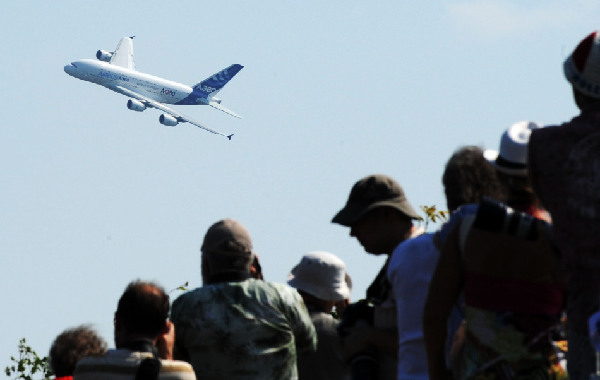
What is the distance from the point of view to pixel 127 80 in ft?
319

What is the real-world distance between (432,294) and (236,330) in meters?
1.77

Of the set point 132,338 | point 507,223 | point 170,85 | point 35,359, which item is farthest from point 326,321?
point 170,85

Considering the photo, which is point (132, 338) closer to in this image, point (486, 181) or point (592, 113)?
point (486, 181)

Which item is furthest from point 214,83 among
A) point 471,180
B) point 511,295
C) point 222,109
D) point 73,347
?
point 511,295

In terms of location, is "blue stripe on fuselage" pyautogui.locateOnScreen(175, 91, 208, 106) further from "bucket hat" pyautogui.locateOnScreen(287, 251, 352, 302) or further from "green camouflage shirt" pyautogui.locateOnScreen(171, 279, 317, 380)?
"green camouflage shirt" pyautogui.locateOnScreen(171, 279, 317, 380)

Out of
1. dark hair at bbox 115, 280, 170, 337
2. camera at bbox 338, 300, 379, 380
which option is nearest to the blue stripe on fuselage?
camera at bbox 338, 300, 379, 380

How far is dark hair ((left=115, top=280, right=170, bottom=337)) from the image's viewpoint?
19.8 feet

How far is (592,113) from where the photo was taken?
5.12 m

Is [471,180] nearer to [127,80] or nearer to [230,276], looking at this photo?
[230,276]

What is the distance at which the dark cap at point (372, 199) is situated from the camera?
6414 mm

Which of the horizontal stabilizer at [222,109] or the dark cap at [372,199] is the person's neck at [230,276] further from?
the horizontal stabilizer at [222,109]

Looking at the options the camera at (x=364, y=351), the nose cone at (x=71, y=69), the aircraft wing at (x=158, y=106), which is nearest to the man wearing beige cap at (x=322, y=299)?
the camera at (x=364, y=351)

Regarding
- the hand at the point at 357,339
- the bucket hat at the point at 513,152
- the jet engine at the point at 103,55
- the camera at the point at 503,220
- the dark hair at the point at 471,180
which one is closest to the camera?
the camera at the point at 503,220

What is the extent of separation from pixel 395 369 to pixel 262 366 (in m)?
0.69
